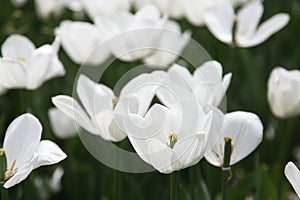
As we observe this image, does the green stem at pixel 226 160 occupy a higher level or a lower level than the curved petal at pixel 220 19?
higher

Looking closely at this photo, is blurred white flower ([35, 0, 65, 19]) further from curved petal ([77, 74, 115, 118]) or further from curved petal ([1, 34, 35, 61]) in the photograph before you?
curved petal ([77, 74, 115, 118])

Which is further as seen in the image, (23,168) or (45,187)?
(45,187)

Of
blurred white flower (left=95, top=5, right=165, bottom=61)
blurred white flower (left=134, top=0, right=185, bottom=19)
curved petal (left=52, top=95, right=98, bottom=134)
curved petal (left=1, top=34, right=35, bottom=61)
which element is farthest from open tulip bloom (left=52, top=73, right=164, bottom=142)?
blurred white flower (left=134, top=0, right=185, bottom=19)

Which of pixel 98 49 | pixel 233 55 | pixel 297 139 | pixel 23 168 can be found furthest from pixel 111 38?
pixel 297 139

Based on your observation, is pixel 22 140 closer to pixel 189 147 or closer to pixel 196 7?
pixel 189 147

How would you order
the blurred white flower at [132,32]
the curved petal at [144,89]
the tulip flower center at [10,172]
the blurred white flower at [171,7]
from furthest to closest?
the blurred white flower at [171,7] → the blurred white flower at [132,32] → the curved petal at [144,89] → the tulip flower center at [10,172]

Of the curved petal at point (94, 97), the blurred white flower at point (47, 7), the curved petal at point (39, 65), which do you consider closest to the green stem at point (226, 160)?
the curved petal at point (94, 97)

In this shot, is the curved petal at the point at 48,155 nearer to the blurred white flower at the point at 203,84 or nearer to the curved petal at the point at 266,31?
the blurred white flower at the point at 203,84

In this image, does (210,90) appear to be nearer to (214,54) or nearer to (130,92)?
(130,92)
